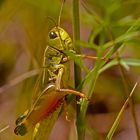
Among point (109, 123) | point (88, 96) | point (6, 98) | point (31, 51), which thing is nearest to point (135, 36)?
point (88, 96)

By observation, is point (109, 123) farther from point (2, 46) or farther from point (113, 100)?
point (2, 46)

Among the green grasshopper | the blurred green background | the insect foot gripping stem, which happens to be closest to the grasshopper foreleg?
the green grasshopper

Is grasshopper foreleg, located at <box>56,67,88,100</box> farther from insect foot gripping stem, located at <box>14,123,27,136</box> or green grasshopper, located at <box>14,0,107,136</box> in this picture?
insect foot gripping stem, located at <box>14,123,27,136</box>

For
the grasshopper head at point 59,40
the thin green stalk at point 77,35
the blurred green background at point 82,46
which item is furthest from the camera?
the blurred green background at point 82,46

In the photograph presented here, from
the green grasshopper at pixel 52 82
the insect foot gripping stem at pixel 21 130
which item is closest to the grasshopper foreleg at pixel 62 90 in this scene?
the green grasshopper at pixel 52 82

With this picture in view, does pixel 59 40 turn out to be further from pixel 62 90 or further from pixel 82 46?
pixel 82 46

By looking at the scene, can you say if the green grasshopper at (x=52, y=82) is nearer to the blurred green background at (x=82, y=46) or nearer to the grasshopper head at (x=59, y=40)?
the grasshopper head at (x=59, y=40)
